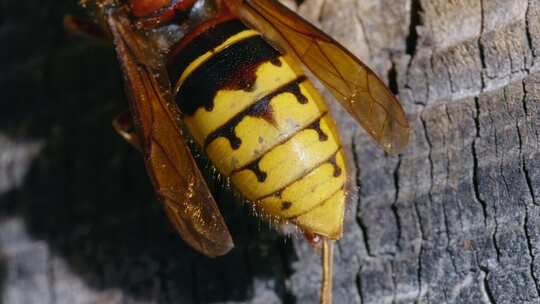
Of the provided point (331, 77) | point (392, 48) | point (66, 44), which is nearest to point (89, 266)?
point (66, 44)

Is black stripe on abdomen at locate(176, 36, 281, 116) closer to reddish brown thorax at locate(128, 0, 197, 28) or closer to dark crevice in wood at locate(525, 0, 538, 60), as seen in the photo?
reddish brown thorax at locate(128, 0, 197, 28)

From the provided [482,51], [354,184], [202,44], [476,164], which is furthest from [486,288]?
[202,44]

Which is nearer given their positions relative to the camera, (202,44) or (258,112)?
(258,112)

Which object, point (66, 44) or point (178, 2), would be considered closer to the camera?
point (178, 2)

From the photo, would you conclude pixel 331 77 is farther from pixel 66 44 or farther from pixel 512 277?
pixel 66 44

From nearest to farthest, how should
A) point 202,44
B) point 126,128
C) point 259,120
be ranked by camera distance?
point 259,120
point 202,44
point 126,128

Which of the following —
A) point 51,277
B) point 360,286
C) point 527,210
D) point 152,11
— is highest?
point 152,11

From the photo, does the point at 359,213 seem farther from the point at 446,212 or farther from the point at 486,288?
the point at 486,288
